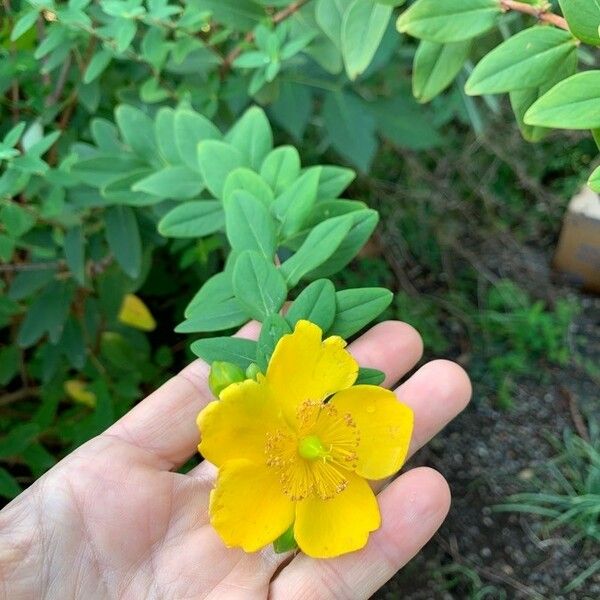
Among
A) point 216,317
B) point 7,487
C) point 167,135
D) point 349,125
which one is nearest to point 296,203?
point 216,317

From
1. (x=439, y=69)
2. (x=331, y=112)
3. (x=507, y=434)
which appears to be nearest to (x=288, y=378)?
(x=439, y=69)

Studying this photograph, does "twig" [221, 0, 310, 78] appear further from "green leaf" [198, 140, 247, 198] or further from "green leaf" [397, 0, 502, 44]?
"green leaf" [397, 0, 502, 44]

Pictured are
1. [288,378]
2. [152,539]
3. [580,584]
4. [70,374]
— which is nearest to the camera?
[288,378]

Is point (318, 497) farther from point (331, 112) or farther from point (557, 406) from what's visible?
point (557, 406)

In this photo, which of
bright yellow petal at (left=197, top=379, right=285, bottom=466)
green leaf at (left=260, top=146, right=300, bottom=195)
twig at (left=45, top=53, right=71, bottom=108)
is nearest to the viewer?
bright yellow petal at (left=197, top=379, right=285, bottom=466)

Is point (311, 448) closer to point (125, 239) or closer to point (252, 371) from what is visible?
point (252, 371)

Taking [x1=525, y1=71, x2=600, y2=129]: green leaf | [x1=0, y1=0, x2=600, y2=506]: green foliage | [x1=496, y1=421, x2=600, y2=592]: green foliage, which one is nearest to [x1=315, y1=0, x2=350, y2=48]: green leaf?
[x1=0, y1=0, x2=600, y2=506]: green foliage

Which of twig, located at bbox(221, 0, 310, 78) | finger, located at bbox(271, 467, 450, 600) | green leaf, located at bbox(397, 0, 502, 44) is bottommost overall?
finger, located at bbox(271, 467, 450, 600)
